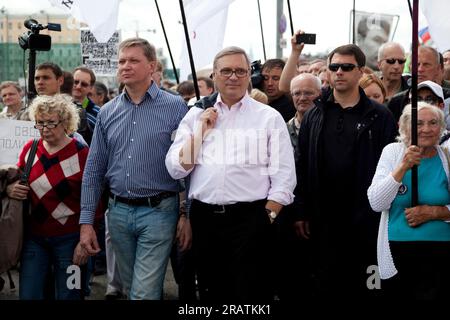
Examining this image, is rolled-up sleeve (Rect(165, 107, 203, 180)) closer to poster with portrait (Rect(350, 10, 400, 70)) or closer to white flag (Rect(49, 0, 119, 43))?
white flag (Rect(49, 0, 119, 43))

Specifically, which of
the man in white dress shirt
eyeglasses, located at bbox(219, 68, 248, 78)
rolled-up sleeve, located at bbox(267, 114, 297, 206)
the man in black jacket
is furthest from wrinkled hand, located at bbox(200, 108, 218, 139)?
the man in black jacket

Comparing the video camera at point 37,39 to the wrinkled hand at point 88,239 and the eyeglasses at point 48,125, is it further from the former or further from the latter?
the wrinkled hand at point 88,239

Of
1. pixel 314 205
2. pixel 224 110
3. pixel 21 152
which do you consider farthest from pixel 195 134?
pixel 21 152

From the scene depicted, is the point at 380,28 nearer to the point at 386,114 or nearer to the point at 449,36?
the point at 449,36

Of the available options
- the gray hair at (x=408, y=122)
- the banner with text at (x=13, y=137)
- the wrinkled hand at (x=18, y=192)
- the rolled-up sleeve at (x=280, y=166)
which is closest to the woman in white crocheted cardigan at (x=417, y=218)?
the gray hair at (x=408, y=122)

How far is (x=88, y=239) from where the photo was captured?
4996mm

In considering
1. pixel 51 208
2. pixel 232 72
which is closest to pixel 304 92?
pixel 232 72

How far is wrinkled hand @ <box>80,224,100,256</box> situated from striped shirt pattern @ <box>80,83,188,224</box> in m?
0.05

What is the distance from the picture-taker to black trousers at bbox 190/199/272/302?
15.2 feet

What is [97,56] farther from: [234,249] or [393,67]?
[234,249]

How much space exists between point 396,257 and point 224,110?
140 centimetres

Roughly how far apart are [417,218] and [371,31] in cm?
579

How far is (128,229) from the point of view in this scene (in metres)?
4.97

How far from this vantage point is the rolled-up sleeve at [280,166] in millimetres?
4641
